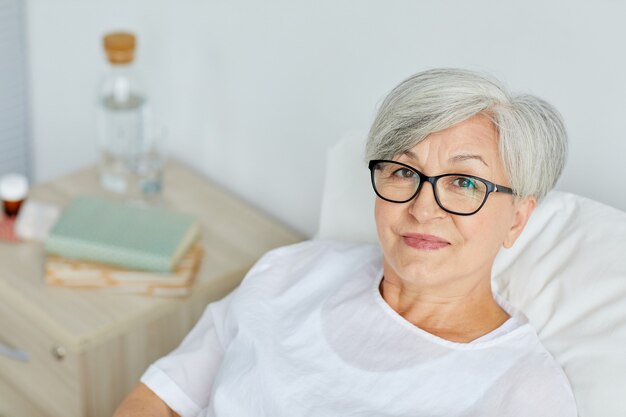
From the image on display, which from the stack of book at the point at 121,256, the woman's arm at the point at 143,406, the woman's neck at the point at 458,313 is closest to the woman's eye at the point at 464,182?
the woman's neck at the point at 458,313

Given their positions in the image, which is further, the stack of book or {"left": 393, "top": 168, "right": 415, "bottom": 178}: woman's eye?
the stack of book

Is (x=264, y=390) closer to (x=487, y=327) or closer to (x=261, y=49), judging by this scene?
(x=487, y=327)

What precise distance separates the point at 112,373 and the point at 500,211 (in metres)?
0.87

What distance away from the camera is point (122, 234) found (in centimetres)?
197

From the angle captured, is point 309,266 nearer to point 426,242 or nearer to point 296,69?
point 426,242

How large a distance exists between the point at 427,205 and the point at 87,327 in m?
0.75

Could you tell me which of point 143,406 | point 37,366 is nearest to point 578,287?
point 143,406

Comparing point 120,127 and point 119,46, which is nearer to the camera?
point 119,46

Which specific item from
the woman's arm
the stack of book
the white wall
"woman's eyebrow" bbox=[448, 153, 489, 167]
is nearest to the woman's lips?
"woman's eyebrow" bbox=[448, 153, 489, 167]

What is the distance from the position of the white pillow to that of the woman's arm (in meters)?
0.55

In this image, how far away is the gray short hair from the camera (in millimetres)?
1332

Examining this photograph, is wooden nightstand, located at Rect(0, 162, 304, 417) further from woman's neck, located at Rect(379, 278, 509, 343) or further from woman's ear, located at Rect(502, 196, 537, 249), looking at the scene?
woman's ear, located at Rect(502, 196, 537, 249)

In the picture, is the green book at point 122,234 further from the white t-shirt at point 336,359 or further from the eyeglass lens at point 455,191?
the eyeglass lens at point 455,191

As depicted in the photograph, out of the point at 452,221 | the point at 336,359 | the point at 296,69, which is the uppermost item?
the point at 452,221
